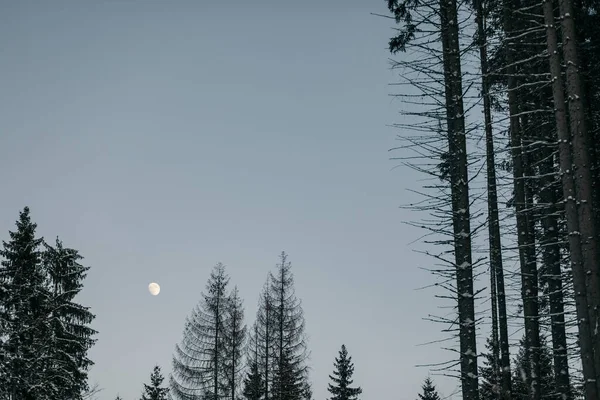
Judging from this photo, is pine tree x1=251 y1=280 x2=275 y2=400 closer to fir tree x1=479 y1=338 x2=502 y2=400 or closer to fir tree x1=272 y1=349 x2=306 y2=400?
fir tree x1=272 y1=349 x2=306 y2=400

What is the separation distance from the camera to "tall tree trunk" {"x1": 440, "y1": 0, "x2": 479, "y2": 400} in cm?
1116

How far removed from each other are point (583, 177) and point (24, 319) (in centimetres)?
2024

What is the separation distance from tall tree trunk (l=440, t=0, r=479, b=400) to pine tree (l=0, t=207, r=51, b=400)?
623 inches

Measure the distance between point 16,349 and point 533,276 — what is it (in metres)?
18.2

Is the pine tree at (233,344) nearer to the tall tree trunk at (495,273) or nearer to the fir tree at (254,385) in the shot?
the fir tree at (254,385)

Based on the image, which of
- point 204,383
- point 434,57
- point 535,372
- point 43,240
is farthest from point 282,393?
point 434,57

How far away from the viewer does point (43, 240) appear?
78.3 ft

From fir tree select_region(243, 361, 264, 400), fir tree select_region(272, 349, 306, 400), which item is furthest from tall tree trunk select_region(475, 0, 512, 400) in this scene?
fir tree select_region(243, 361, 264, 400)

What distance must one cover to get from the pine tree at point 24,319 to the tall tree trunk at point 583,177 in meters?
18.2

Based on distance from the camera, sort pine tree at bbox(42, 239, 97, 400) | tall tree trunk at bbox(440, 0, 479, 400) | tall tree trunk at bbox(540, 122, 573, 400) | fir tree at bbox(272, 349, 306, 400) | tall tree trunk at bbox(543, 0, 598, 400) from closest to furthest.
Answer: tall tree trunk at bbox(543, 0, 598, 400)
tall tree trunk at bbox(440, 0, 479, 400)
tall tree trunk at bbox(540, 122, 573, 400)
pine tree at bbox(42, 239, 97, 400)
fir tree at bbox(272, 349, 306, 400)

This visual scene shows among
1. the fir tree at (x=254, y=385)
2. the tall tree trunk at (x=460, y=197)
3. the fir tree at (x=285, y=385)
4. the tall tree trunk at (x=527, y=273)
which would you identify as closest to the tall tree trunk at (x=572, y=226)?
the tall tree trunk at (x=460, y=197)

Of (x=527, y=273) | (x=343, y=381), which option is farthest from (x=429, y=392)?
(x=527, y=273)

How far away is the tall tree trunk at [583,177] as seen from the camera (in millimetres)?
9812

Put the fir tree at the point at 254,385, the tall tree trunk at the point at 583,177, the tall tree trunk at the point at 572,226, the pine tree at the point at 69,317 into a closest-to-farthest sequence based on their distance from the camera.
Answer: the tall tree trunk at the point at 572,226, the tall tree trunk at the point at 583,177, the pine tree at the point at 69,317, the fir tree at the point at 254,385
